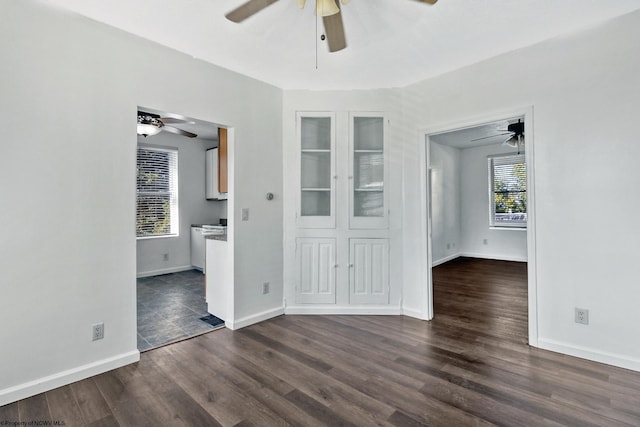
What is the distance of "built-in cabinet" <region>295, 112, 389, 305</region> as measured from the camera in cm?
364

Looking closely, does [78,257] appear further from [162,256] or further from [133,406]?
[162,256]

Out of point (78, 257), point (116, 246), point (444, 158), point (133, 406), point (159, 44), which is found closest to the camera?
point (133, 406)

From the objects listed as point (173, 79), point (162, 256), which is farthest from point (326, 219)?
point (162, 256)

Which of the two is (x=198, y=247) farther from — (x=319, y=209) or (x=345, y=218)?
(x=345, y=218)

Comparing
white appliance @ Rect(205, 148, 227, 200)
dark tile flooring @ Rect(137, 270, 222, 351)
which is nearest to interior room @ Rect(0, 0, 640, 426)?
dark tile flooring @ Rect(137, 270, 222, 351)

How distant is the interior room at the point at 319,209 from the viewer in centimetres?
203

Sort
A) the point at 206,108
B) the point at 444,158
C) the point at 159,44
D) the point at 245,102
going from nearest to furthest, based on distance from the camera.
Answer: the point at 159,44
the point at 206,108
the point at 245,102
the point at 444,158

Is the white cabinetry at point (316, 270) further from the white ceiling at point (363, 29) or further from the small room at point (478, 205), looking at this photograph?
the small room at point (478, 205)

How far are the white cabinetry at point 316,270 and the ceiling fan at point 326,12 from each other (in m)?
2.17

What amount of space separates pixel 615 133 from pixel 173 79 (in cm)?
364

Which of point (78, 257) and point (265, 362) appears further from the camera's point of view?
point (265, 362)

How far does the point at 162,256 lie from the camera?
5719mm

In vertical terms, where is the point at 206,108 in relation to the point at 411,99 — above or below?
below

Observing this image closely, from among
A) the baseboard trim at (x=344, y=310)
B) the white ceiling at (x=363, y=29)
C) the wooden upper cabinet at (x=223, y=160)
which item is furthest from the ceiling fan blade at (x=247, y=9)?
the baseboard trim at (x=344, y=310)
